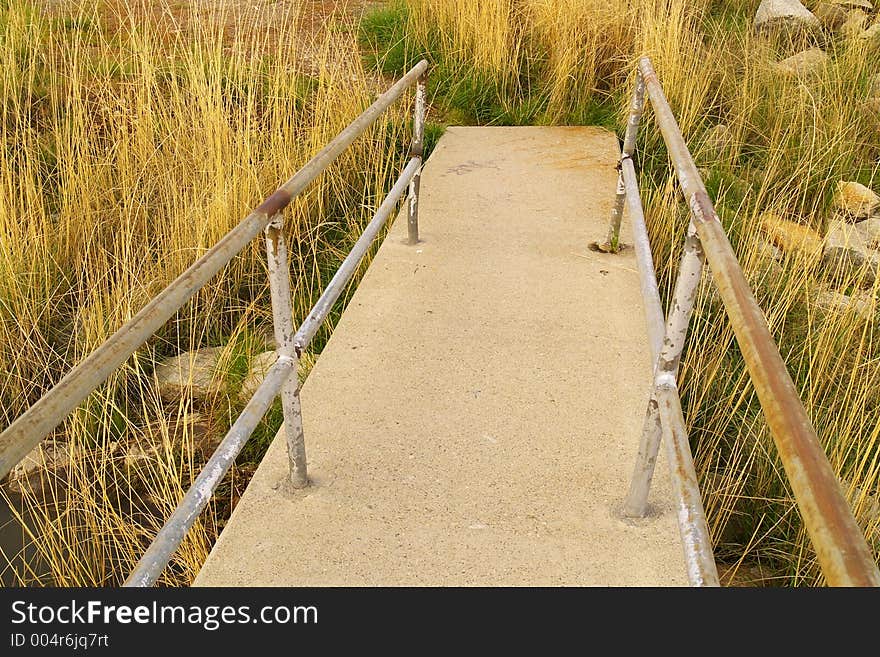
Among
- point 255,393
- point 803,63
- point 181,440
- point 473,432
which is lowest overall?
point 181,440

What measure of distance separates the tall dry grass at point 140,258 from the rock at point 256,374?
0.19 feet

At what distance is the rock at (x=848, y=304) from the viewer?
123 inches

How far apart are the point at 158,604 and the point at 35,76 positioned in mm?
5118

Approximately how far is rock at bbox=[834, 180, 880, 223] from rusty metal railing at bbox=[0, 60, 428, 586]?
2.84m

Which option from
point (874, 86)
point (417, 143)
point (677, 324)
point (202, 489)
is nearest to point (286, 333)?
point (202, 489)

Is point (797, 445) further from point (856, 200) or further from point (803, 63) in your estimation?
point (803, 63)

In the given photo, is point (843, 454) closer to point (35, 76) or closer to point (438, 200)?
point (438, 200)

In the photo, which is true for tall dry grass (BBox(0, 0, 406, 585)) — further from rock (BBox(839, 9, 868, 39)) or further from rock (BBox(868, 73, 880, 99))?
rock (BBox(839, 9, 868, 39))

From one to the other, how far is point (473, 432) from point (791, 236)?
2560mm

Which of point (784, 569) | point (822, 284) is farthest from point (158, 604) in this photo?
point (822, 284)

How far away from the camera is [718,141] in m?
5.07

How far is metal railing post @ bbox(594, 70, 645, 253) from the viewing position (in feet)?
11.5

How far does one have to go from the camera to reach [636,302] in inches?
136

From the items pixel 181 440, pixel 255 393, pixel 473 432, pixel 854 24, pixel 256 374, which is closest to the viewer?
pixel 255 393
